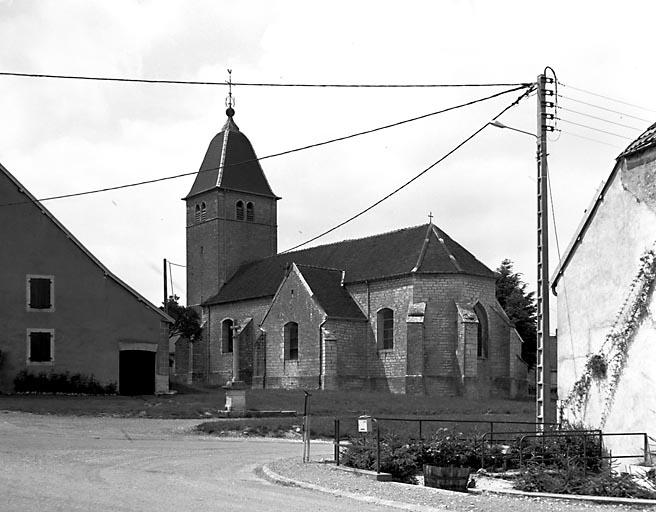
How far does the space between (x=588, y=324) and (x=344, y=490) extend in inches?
300

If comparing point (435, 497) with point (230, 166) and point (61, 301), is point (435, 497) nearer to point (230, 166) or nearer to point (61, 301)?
point (61, 301)

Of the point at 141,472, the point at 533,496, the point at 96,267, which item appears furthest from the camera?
the point at 96,267

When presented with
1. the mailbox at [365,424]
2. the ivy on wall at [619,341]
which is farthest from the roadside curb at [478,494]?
the ivy on wall at [619,341]

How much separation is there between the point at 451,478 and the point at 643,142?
7.53 m

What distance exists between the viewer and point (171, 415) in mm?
29969

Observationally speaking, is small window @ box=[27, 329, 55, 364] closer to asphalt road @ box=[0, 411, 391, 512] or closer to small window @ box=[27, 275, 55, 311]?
small window @ box=[27, 275, 55, 311]

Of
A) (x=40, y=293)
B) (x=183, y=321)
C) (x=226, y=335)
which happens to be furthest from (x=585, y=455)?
(x=226, y=335)

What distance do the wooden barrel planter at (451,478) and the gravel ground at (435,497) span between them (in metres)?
0.38

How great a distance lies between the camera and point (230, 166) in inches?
2499

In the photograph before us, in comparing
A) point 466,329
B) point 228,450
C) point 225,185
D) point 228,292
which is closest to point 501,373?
point 466,329

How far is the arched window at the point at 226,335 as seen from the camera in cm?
5975

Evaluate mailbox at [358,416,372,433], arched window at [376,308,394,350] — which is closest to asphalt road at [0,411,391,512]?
mailbox at [358,416,372,433]

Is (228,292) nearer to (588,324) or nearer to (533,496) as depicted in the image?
(588,324)

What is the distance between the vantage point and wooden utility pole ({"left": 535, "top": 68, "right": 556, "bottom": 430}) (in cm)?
1833
